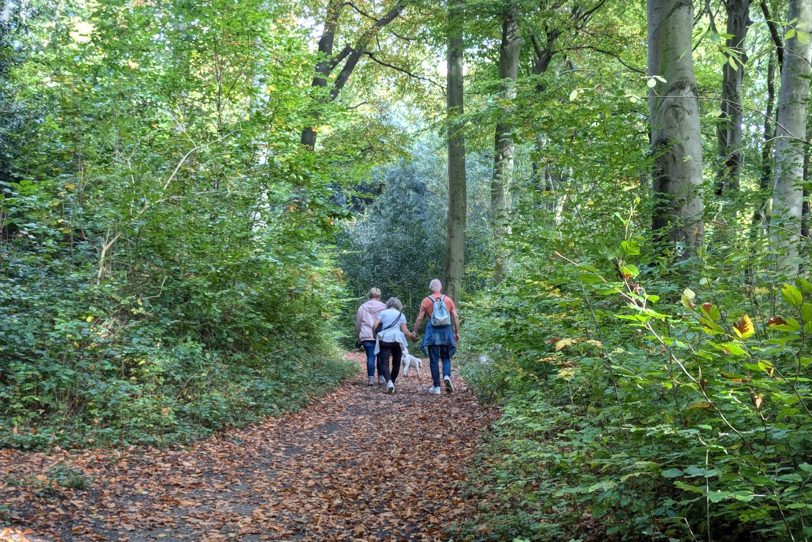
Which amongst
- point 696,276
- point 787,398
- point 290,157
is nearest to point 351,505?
point 696,276

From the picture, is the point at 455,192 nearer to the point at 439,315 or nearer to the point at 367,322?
the point at 367,322

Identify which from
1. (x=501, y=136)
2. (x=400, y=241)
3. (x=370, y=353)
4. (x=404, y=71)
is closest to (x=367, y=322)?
(x=370, y=353)

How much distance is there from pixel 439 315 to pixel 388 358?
2.09 m

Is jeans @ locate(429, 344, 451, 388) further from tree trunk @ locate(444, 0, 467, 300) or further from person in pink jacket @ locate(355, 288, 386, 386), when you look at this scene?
tree trunk @ locate(444, 0, 467, 300)

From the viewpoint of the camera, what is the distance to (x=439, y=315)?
11594 millimetres

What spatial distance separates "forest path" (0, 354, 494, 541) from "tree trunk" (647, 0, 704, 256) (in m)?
3.15

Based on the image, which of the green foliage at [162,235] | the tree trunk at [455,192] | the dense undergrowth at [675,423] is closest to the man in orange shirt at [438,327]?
the green foliage at [162,235]

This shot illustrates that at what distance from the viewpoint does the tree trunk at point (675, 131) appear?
20.1ft

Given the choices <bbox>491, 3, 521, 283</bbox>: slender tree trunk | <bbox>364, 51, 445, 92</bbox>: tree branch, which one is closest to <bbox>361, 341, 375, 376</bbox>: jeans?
<bbox>491, 3, 521, 283</bbox>: slender tree trunk

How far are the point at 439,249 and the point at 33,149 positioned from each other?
1844 cm

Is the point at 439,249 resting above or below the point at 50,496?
above

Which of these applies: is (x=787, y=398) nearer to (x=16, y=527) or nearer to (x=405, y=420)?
(x=16, y=527)

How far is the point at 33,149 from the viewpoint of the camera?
31.3 ft

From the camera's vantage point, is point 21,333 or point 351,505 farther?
point 21,333
